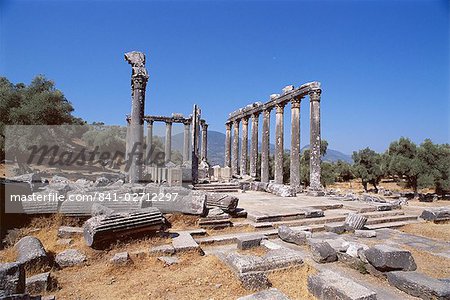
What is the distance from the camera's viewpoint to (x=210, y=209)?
942 cm

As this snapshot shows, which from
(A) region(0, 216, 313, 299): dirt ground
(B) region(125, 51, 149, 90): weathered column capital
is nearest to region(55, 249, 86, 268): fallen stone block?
(A) region(0, 216, 313, 299): dirt ground

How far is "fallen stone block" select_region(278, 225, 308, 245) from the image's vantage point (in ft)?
24.3

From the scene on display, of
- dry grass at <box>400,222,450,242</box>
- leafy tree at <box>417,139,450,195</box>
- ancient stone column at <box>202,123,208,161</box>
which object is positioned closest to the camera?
dry grass at <box>400,222,450,242</box>

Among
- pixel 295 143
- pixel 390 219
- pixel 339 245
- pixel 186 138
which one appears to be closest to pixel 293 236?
pixel 339 245

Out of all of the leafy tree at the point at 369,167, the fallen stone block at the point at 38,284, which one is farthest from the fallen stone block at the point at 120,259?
the leafy tree at the point at 369,167

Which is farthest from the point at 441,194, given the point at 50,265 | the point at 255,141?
the point at 50,265

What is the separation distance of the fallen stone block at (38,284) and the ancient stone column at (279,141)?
17991 mm

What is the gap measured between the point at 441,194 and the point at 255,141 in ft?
57.9

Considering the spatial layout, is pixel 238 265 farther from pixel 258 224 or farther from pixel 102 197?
pixel 102 197

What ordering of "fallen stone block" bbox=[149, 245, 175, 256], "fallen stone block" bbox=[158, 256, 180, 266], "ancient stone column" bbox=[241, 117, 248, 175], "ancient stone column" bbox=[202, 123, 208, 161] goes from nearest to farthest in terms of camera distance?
"fallen stone block" bbox=[158, 256, 180, 266]
"fallen stone block" bbox=[149, 245, 175, 256]
"ancient stone column" bbox=[241, 117, 248, 175]
"ancient stone column" bbox=[202, 123, 208, 161]

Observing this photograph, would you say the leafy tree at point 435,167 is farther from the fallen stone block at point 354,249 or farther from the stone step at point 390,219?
the fallen stone block at point 354,249

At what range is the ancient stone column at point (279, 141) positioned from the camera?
2142 centimetres

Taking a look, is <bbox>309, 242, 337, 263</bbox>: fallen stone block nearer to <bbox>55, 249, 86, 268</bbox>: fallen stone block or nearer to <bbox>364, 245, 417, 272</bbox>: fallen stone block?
<bbox>364, 245, 417, 272</bbox>: fallen stone block

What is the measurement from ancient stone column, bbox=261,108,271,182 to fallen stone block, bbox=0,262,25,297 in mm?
20035
